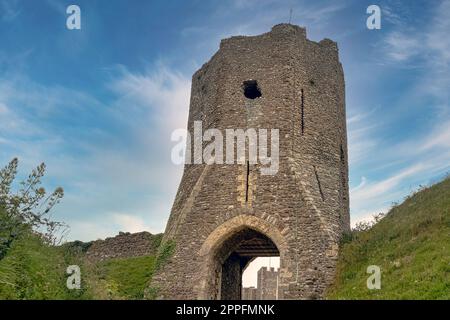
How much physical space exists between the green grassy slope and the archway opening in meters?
3.30

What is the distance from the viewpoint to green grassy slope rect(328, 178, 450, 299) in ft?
35.3

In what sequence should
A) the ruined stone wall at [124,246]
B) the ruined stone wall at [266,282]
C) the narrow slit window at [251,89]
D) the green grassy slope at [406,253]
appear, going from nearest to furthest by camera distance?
the green grassy slope at [406,253] < the narrow slit window at [251,89] < the ruined stone wall at [124,246] < the ruined stone wall at [266,282]

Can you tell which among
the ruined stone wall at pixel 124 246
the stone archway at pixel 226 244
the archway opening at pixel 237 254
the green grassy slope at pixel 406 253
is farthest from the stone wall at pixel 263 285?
the green grassy slope at pixel 406 253

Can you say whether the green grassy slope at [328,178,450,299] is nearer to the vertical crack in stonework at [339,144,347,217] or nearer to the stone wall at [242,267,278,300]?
the vertical crack in stonework at [339,144,347,217]

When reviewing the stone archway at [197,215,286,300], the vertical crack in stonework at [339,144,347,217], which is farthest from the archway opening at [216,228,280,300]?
the vertical crack in stonework at [339,144,347,217]

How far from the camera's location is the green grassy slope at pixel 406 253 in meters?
10.8

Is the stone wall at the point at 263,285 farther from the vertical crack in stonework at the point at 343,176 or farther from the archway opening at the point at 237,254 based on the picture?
the vertical crack in stonework at the point at 343,176

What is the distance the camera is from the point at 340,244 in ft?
49.2

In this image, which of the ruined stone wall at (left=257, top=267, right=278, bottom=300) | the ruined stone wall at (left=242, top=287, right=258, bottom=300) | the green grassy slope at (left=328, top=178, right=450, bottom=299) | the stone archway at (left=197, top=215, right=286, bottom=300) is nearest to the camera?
the green grassy slope at (left=328, top=178, right=450, bottom=299)

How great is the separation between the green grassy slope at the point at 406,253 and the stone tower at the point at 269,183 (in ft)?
2.30

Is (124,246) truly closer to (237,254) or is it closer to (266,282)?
(237,254)

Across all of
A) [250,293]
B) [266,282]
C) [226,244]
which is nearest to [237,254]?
[226,244]

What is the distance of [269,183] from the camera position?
52.3ft
